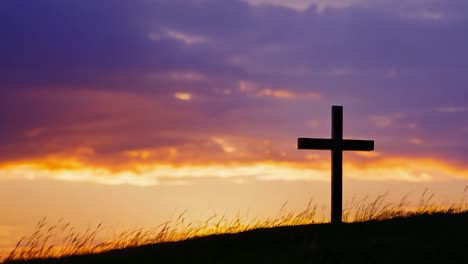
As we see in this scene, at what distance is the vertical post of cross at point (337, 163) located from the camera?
62.8 ft

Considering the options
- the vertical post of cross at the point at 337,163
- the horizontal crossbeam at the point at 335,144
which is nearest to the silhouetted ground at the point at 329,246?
the vertical post of cross at the point at 337,163

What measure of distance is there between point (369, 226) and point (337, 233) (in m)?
1.13

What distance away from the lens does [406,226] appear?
15.7 m

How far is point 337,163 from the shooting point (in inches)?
777

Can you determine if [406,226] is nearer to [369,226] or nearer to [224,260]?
[369,226]

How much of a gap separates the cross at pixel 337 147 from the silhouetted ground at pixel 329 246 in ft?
8.76

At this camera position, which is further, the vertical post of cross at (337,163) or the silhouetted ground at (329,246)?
the vertical post of cross at (337,163)

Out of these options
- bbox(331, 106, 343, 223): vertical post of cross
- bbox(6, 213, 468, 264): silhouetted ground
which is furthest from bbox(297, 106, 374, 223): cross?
bbox(6, 213, 468, 264): silhouetted ground

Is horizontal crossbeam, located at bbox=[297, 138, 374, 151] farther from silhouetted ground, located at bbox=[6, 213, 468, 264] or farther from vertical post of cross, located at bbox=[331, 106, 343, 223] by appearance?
silhouetted ground, located at bbox=[6, 213, 468, 264]

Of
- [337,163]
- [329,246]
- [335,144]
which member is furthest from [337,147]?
[329,246]

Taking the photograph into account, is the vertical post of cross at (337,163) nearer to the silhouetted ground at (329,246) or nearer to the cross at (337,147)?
the cross at (337,147)

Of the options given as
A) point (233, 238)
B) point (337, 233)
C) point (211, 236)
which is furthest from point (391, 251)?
point (211, 236)

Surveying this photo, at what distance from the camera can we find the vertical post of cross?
1914cm

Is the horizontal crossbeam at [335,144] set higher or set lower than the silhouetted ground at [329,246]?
higher
